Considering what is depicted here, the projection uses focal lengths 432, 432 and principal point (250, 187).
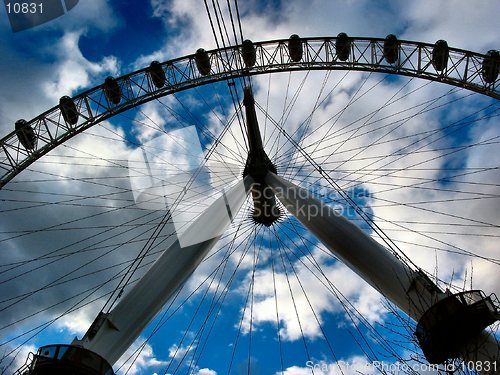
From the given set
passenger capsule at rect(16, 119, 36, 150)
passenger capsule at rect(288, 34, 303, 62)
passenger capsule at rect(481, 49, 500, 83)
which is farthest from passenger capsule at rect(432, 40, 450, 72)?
passenger capsule at rect(16, 119, 36, 150)

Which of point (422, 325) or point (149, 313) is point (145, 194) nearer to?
point (149, 313)

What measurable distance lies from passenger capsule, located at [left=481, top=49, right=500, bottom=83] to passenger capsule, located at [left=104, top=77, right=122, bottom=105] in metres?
17.5

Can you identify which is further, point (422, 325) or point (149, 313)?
point (149, 313)

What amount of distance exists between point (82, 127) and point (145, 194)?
17.6 ft

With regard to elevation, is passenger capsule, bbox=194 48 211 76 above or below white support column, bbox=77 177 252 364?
above

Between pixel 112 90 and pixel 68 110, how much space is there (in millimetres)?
2317

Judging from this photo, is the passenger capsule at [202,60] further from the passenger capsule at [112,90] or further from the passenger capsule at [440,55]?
the passenger capsule at [440,55]

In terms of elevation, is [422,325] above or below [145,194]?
below

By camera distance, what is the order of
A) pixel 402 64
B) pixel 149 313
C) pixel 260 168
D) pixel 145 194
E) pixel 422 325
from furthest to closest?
pixel 402 64 → pixel 260 168 → pixel 145 194 → pixel 149 313 → pixel 422 325

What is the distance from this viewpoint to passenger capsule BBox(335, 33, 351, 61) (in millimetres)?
21797

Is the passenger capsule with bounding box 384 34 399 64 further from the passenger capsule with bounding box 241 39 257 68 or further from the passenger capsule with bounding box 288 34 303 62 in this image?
the passenger capsule with bounding box 241 39 257 68

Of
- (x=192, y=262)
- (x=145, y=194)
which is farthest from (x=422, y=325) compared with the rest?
(x=145, y=194)

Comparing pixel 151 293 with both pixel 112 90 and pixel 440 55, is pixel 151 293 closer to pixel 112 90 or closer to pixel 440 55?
pixel 112 90

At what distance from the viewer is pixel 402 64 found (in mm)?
21328
